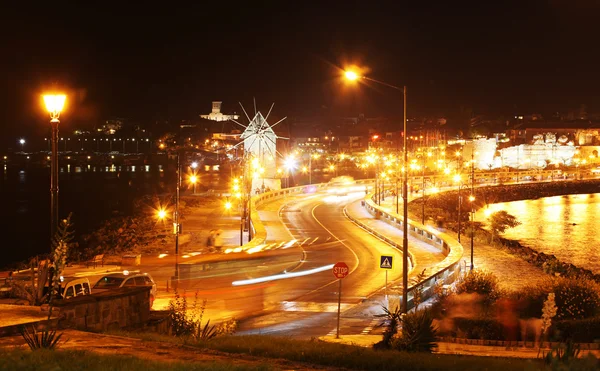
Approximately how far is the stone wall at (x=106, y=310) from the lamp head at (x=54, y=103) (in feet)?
14.4

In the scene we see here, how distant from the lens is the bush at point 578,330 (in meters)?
15.1

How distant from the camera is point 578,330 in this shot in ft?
50.2

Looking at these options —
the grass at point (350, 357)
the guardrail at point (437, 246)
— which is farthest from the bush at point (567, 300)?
the grass at point (350, 357)

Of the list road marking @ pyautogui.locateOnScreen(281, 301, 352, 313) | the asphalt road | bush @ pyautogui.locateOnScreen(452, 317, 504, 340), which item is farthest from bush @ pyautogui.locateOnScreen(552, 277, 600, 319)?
road marking @ pyautogui.locateOnScreen(281, 301, 352, 313)

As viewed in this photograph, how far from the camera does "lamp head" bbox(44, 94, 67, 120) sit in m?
14.7

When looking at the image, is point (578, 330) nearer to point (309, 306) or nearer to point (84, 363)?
point (309, 306)

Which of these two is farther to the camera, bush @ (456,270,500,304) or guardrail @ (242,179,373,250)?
guardrail @ (242,179,373,250)

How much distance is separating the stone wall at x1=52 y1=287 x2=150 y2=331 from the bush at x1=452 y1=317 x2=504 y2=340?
7.75m

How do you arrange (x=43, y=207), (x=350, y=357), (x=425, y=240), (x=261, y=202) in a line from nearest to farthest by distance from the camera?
(x=350, y=357), (x=425, y=240), (x=261, y=202), (x=43, y=207)

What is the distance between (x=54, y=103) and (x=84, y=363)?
7948mm

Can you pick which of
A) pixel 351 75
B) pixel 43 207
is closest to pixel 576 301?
pixel 351 75

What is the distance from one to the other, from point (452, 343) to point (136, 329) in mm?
7425

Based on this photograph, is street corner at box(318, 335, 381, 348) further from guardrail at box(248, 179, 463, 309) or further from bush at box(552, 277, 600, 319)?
bush at box(552, 277, 600, 319)

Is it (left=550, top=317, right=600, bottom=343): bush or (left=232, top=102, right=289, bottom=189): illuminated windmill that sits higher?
(left=232, top=102, right=289, bottom=189): illuminated windmill
